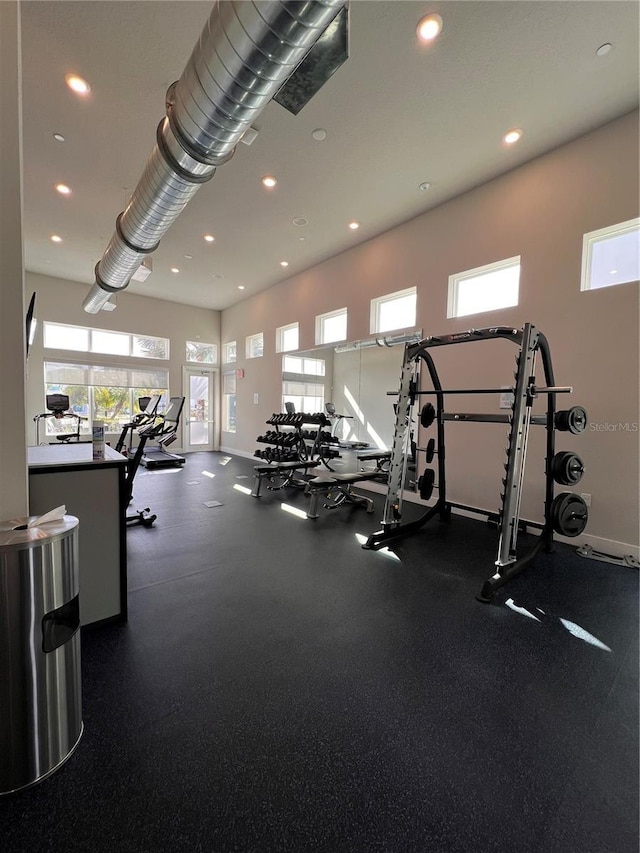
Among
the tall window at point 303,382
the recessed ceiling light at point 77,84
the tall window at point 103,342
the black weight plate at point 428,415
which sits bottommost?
the black weight plate at point 428,415

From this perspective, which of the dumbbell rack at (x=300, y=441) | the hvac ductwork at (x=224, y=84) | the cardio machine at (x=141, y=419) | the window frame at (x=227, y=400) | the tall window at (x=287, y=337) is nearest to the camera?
the hvac ductwork at (x=224, y=84)

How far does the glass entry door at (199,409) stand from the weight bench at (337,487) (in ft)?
18.6

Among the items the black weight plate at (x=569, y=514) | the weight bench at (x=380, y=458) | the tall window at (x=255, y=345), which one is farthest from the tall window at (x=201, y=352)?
the black weight plate at (x=569, y=514)

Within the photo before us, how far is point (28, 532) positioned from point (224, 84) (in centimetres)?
242

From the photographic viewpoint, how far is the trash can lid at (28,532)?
1087 mm

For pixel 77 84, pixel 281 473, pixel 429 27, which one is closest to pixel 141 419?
pixel 281 473

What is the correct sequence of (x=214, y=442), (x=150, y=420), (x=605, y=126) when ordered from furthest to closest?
(x=214, y=442) → (x=150, y=420) → (x=605, y=126)

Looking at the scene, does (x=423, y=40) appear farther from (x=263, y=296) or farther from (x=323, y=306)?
A: (x=263, y=296)

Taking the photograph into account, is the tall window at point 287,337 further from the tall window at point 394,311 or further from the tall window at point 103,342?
the tall window at point 103,342

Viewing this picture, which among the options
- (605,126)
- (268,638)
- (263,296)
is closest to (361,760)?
(268,638)

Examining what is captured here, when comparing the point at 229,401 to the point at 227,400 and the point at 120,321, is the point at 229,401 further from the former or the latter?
the point at 120,321

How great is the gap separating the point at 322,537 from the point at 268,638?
150 cm

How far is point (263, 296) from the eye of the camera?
7.74m

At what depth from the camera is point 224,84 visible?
1.83 metres
